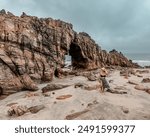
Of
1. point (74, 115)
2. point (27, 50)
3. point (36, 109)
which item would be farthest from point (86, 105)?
point (27, 50)

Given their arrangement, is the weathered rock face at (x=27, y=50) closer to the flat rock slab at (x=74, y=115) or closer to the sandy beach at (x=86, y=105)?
the sandy beach at (x=86, y=105)

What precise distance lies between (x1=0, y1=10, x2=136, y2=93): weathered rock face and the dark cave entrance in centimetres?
311

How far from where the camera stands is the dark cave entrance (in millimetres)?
35750

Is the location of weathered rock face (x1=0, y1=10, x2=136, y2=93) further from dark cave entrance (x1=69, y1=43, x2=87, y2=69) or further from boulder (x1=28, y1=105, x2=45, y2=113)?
boulder (x1=28, y1=105, x2=45, y2=113)

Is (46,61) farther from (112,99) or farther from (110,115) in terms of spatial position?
(110,115)

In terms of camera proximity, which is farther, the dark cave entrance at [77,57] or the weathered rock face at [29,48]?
the dark cave entrance at [77,57]

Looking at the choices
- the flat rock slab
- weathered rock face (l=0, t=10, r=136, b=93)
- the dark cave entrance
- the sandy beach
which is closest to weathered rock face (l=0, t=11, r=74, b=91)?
weathered rock face (l=0, t=10, r=136, b=93)

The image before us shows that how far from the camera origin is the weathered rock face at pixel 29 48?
63.3 ft

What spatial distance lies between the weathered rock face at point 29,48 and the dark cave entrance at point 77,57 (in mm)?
3108

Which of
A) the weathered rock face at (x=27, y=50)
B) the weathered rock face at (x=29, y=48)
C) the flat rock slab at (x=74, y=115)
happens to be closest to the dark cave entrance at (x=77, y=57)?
the weathered rock face at (x=29, y=48)

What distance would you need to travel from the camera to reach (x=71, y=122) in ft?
25.5

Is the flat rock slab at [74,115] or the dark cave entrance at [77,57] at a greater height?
the dark cave entrance at [77,57]

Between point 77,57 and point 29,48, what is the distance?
16.0 meters

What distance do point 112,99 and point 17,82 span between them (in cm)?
928
